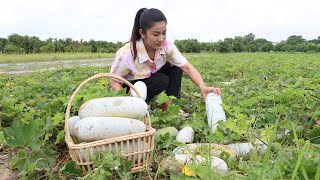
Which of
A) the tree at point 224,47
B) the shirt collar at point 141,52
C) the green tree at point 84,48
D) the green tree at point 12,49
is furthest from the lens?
the tree at point 224,47

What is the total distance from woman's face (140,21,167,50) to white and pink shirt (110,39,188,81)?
0.72 feet

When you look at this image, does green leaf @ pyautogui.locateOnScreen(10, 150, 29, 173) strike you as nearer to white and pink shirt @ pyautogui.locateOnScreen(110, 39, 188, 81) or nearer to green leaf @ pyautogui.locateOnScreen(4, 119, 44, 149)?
green leaf @ pyautogui.locateOnScreen(4, 119, 44, 149)

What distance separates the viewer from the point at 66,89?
4355mm

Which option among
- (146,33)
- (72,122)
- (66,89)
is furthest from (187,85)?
(72,122)

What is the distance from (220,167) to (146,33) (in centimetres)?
170

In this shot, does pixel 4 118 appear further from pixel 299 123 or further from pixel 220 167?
pixel 299 123

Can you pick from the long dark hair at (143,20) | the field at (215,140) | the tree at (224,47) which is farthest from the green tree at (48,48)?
the long dark hair at (143,20)

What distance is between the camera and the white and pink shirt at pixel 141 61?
11.6 feet

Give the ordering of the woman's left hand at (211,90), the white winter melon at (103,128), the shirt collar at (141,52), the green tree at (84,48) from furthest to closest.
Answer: the green tree at (84,48)
the shirt collar at (141,52)
the woman's left hand at (211,90)
the white winter melon at (103,128)

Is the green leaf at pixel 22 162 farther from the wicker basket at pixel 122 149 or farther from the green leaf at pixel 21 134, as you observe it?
the wicker basket at pixel 122 149

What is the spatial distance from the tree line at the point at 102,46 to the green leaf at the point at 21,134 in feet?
104

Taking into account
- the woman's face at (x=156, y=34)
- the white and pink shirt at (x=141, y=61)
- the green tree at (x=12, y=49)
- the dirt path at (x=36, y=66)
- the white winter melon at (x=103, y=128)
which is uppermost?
the woman's face at (x=156, y=34)

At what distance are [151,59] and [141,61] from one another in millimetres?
126

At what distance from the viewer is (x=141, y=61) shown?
11.6ft
